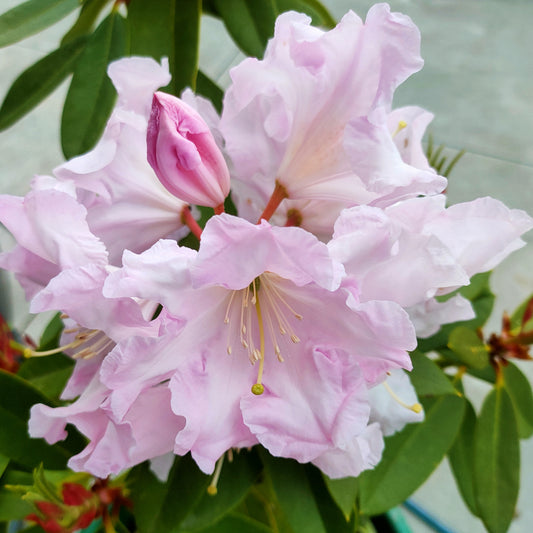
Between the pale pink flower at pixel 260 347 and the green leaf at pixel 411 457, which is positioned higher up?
the pale pink flower at pixel 260 347

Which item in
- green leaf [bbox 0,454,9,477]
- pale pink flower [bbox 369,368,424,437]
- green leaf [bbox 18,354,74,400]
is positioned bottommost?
green leaf [bbox 0,454,9,477]

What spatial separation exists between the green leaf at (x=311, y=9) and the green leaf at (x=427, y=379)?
0.99 feet

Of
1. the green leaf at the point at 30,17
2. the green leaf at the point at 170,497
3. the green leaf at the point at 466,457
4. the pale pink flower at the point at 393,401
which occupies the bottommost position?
the green leaf at the point at 466,457

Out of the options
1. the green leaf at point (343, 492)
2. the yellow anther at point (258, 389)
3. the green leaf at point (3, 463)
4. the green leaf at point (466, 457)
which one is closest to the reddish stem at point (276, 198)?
the yellow anther at point (258, 389)

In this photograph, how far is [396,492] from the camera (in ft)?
1.96

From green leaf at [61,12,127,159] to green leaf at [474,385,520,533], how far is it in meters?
0.47

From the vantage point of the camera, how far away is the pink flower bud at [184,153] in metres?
0.34

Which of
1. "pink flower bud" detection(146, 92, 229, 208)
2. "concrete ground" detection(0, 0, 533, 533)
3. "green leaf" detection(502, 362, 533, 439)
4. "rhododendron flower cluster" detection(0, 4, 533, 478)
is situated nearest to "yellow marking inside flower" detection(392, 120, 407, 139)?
"rhododendron flower cluster" detection(0, 4, 533, 478)

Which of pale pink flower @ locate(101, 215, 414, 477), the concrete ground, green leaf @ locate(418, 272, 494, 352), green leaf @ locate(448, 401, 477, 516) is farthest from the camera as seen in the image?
the concrete ground

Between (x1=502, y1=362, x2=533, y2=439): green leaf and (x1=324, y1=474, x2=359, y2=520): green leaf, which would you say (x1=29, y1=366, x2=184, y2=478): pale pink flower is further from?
(x1=502, y1=362, x2=533, y2=439): green leaf

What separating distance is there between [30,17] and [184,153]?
0.31 meters

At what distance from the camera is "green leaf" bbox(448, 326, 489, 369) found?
589 millimetres

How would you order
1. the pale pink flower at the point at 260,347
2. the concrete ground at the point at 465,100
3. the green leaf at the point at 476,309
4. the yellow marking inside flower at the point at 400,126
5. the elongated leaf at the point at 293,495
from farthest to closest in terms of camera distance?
the concrete ground at the point at 465,100 → the green leaf at the point at 476,309 → the elongated leaf at the point at 293,495 → the yellow marking inside flower at the point at 400,126 → the pale pink flower at the point at 260,347

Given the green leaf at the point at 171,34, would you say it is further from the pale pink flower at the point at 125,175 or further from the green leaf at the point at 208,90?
the pale pink flower at the point at 125,175
